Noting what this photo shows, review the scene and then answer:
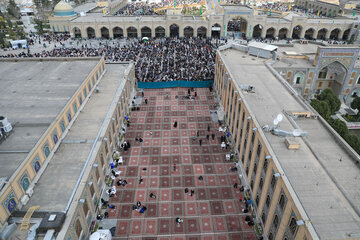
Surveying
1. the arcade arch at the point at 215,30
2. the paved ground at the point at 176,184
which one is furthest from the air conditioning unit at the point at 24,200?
the arcade arch at the point at 215,30

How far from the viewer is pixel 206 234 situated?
2331cm

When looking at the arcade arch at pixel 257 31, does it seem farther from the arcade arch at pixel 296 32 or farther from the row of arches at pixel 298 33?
the arcade arch at pixel 296 32

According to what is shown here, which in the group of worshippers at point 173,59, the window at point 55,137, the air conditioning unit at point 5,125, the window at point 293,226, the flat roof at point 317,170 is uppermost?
the air conditioning unit at point 5,125

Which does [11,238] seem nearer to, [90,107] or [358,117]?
[90,107]

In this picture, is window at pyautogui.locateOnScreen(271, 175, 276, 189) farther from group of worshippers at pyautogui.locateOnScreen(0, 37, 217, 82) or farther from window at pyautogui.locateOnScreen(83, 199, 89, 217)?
group of worshippers at pyautogui.locateOnScreen(0, 37, 217, 82)

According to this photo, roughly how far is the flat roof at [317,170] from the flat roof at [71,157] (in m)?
16.4

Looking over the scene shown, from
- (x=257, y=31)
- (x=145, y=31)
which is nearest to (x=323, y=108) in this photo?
(x=257, y=31)

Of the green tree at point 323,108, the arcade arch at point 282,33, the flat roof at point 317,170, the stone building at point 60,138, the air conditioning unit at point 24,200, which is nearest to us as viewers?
the flat roof at point 317,170

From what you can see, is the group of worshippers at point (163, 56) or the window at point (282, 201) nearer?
the window at point (282, 201)

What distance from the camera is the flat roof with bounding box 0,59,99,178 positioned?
71.0 feet

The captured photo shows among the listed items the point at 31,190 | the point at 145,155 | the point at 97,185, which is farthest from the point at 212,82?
the point at 31,190

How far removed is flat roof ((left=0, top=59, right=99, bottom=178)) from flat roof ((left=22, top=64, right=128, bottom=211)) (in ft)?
8.31

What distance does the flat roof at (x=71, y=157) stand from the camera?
19.9 m

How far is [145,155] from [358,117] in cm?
3226
